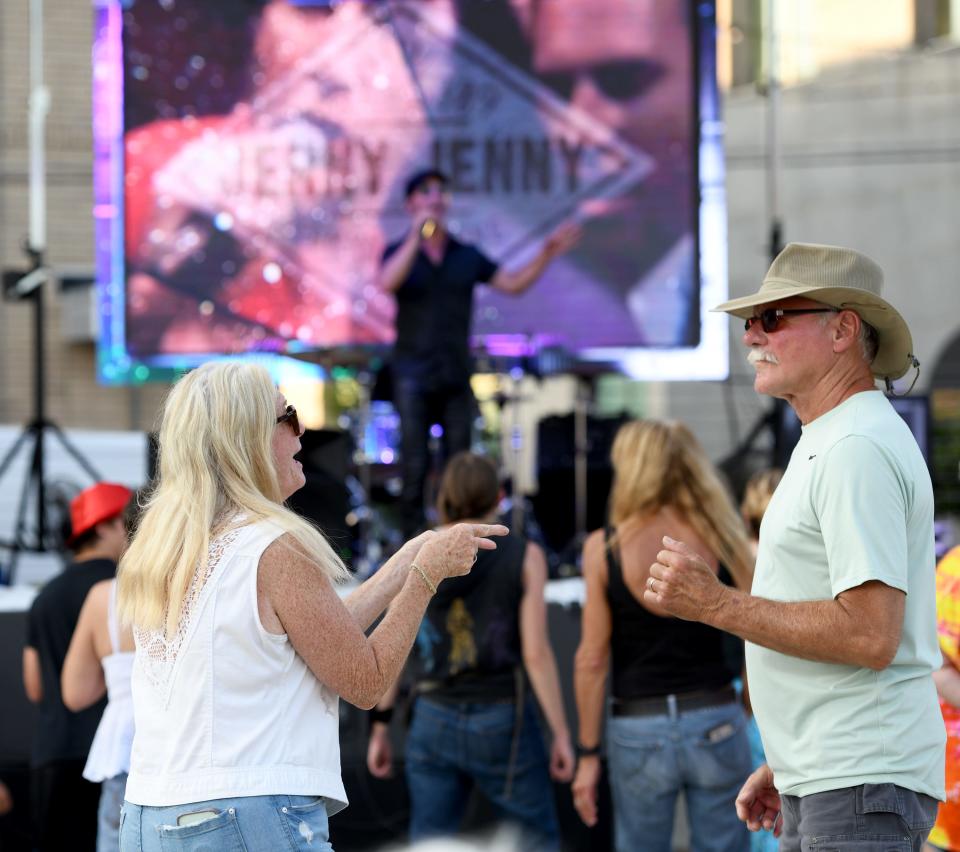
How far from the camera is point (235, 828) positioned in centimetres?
207

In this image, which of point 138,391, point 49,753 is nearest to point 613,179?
point 138,391

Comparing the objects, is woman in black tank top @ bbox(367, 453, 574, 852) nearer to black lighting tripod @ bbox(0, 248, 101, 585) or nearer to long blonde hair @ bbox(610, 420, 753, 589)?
long blonde hair @ bbox(610, 420, 753, 589)

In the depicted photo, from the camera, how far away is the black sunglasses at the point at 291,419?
91.0 inches

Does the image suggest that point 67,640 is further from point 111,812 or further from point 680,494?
point 680,494

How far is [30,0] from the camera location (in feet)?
32.9

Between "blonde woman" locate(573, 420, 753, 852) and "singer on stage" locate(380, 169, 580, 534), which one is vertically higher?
"singer on stage" locate(380, 169, 580, 534)

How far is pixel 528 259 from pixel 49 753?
541cm

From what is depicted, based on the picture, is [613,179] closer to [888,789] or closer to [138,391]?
[138,391]

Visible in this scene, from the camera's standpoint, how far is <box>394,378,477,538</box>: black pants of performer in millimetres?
6977

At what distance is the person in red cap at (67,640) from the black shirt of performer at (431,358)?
9.95ft

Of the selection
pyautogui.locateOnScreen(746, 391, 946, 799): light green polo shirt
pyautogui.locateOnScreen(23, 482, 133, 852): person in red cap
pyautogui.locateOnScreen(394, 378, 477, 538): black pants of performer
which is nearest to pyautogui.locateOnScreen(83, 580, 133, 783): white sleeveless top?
pyautogui.locateOnScreen(23, 482, 133, 852): person in red cap

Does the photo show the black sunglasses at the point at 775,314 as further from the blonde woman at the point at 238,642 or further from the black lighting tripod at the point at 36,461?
the black lighting tripod at the point at 36,461

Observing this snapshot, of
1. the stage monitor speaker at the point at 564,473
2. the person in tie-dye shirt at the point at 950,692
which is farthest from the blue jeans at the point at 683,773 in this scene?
the stage monitor speaker at the point at 564,473

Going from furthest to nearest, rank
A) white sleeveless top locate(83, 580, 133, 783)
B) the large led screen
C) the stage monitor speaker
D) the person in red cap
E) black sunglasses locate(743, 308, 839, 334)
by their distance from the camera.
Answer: the large led screen → the stage monitor speaker → the person in red cap → white sleeveless top locate(83, 580, 133, 783) → black sunglasses locate(743, 308, 839, 334)
